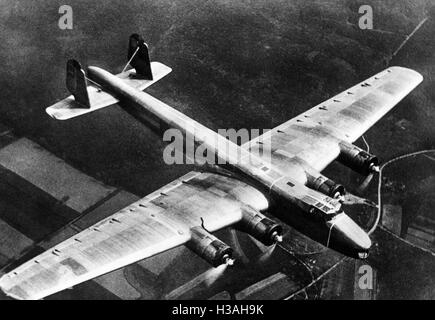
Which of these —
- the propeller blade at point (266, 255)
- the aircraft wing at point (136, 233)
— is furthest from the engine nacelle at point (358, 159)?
the propeller blade at point (266, 255)

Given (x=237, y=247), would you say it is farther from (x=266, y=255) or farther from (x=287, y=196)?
(x=287, y=196)

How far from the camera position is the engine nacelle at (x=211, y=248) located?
1029 inches

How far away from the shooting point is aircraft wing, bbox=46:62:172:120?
3672 centimetres

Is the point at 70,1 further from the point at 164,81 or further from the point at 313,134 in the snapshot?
the point at 313,134

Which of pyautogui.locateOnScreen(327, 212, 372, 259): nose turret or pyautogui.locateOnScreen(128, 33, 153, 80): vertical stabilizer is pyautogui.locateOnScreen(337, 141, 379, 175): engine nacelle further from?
pyautogui.locateOnScreen(128, 33, 153, 80): vertical stabilizer

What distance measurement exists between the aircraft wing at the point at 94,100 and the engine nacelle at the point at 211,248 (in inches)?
599

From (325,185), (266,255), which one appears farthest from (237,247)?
(325,185)

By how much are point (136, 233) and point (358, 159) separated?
16.1m

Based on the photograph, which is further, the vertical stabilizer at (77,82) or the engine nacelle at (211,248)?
the vertical stabilizer at (77,82)

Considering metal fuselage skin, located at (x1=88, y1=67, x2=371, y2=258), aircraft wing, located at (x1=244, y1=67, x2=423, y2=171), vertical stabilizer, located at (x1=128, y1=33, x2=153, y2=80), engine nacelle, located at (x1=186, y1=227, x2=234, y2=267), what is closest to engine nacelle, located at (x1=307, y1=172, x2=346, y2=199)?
metal fuselage skin, located at (x1=88, y1=67, x2=371, y2=258)

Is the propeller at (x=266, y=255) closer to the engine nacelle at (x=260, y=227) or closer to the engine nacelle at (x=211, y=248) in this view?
the engine nacelle at (x=260, y=227)

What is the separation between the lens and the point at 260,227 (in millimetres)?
28234

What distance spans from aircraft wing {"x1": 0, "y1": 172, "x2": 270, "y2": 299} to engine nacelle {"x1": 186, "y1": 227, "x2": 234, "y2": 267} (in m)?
0.60
